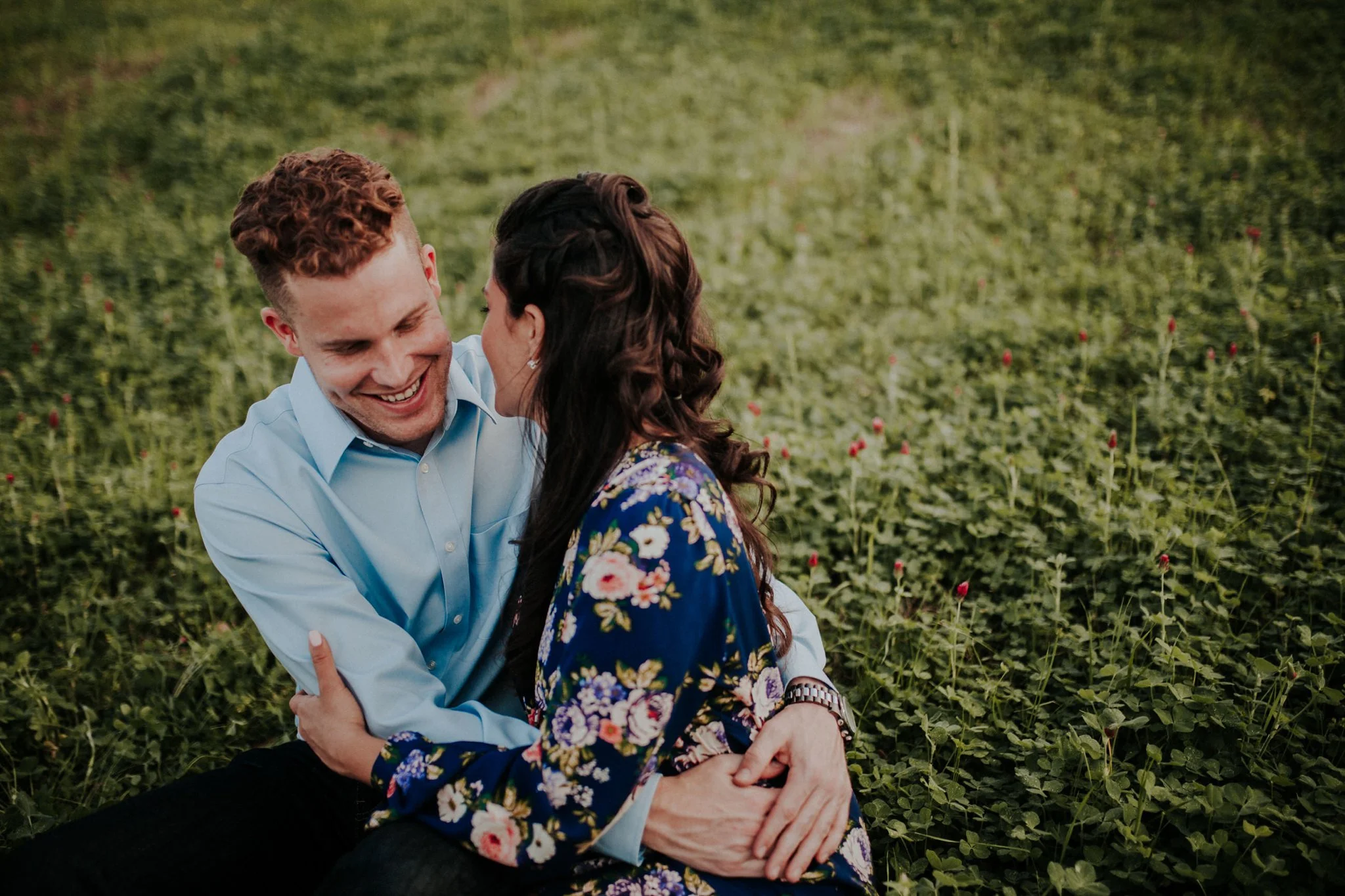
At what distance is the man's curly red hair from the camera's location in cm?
240

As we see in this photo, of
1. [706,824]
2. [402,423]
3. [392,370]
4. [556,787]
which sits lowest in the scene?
[706,824]

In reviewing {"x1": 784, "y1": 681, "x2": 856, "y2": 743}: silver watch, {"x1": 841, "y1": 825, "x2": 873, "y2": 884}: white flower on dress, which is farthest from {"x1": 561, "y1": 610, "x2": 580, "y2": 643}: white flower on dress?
{"x1": 841, "y1": 825, "x2": 873, "y2": 884}: white flower on dress

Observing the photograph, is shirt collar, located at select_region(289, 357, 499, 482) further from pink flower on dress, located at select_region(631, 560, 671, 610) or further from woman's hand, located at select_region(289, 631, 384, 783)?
pink flower on dress, located at select_region(631, 560, 671, 610)

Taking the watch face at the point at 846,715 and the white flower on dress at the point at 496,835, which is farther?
the watch face at the point at 846,715

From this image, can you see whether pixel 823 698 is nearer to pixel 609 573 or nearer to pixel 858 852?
pixel 858 852

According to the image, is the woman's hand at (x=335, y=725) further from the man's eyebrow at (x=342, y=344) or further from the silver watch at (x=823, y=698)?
the silver watch at (x=823, y=698)

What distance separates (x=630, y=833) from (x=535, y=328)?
1.18 m

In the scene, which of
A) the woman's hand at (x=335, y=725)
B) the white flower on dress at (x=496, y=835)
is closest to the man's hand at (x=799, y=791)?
the white flower on dress at (x=496, y=835)

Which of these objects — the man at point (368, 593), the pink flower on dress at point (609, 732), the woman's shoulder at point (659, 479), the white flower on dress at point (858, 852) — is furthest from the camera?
the white flower on dress at point (858, 852)

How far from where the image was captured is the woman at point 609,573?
181 cm

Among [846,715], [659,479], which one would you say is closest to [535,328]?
[659,479]

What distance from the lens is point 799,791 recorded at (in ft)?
6.79

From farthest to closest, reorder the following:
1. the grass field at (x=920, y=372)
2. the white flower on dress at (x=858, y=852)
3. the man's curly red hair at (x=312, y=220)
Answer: the grass field at (x=920, y=372)
the man's curly red hair at (x=312, y=220)
the white flower on dress at (x=858, y=852)

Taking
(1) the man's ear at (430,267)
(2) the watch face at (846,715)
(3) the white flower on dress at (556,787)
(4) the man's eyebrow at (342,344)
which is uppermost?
(1) the man's ear at (430,267)
